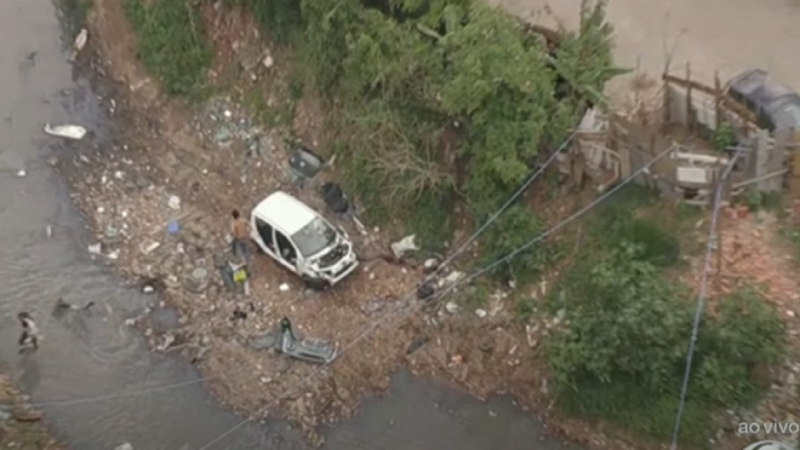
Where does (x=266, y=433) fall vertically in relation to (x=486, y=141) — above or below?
below

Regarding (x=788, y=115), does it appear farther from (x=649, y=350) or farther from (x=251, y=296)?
(x=251, y=296)

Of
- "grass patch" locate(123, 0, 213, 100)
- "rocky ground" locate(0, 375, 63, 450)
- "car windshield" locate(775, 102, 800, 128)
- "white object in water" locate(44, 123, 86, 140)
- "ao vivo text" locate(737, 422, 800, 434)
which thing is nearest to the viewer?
"ao vivo text" locate(737, 422, 800, 434)

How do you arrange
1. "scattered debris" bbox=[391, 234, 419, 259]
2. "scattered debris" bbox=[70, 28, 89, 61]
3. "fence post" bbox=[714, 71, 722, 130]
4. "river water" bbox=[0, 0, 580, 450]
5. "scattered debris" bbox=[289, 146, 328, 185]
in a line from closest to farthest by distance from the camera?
"fence post" bbox=[714, 71, 722, 130] < "river water" bbox=[0, 0, 580, 450] < "scattered debris" bbox=[391, 234, 419, 259] < "scattered debris" bbox=[289, 146, 328, 185] < "scattered debris" bbox=[70, 28, 89, 61]

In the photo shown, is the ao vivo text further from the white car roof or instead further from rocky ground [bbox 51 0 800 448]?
the white car roof

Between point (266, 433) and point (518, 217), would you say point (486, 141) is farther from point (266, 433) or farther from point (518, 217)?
point (266, 433)

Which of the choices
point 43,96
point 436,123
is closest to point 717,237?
point 436,123

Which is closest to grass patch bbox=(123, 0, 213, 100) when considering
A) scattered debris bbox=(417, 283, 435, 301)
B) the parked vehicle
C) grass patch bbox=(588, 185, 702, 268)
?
scattered debris bbox=(417, 283, 435, 301)

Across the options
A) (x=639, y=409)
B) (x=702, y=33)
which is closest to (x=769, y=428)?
(x=639, y=409)
